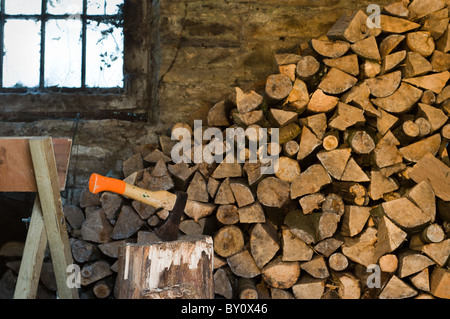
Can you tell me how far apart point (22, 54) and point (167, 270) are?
2.21m

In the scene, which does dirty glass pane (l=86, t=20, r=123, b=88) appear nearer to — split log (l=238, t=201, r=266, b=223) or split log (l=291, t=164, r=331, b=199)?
split log (l=238, t=201, r=266, b=223)

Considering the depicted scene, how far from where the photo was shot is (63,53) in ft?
11.2

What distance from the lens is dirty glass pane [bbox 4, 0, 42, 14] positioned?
342 cm

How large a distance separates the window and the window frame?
0.08m

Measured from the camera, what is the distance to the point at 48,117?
10.7ft

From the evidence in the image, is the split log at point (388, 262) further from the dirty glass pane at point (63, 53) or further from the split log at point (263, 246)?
the dirty glass pane at point (63, 53)

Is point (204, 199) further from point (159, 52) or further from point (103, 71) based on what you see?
point (103, 71)

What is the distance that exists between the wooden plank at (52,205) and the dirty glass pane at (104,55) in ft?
4.97

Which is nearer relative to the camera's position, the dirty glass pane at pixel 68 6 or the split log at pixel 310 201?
the split log at pixel 310 201

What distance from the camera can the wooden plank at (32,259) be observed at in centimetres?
193

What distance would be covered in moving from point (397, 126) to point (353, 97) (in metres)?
0.29

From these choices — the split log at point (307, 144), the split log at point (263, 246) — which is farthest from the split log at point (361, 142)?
the split log at point (263, 246)

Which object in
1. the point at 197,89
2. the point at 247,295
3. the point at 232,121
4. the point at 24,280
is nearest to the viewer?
the point at 24,280
